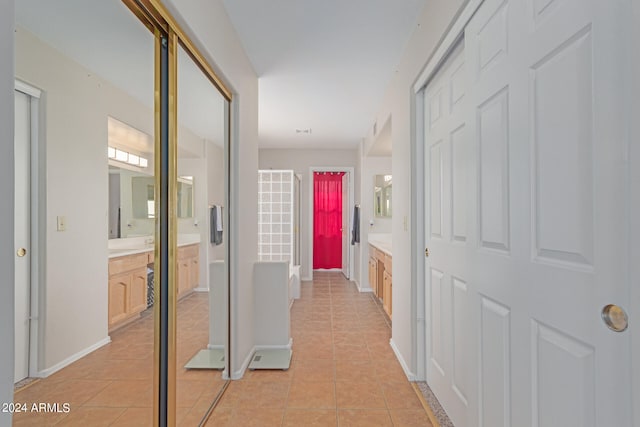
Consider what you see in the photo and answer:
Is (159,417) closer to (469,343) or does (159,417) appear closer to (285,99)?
(469,343)

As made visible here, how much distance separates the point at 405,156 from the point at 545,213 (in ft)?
5.76

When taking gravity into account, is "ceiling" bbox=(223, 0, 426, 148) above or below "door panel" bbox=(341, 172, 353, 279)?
above

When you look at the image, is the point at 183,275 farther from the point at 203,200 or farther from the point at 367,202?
the point at 367,202

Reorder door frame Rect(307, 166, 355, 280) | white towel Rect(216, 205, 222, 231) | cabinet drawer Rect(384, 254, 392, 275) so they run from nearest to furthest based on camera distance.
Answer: white towel Rect(216, 205, 222, 231) → cabinet drawer Rect(384, 254, 392, 275) → door frame Rect(307, 166, 355, 280)

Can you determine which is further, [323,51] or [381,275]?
[381,275]

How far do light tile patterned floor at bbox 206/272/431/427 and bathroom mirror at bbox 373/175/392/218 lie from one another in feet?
7.78

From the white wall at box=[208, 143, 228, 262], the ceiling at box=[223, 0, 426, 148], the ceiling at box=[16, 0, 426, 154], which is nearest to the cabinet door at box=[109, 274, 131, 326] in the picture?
the ceiling at box=[16, 0, 426, 154]

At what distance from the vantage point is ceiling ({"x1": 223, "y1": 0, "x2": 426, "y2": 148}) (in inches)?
91.0

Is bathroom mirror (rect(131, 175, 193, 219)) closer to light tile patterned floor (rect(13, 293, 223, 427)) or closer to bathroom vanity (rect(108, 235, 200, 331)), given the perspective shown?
bathroom vanity (rect(108, 235, 200, 331))

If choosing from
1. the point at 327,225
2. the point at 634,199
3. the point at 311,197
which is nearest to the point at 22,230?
the point at 634,199

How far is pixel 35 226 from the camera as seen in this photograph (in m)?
0.93

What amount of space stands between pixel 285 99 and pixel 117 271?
10.2 ft

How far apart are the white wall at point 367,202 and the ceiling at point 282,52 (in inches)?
31.7

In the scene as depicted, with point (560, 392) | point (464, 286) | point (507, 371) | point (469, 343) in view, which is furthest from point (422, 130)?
→ point (560, 392)
